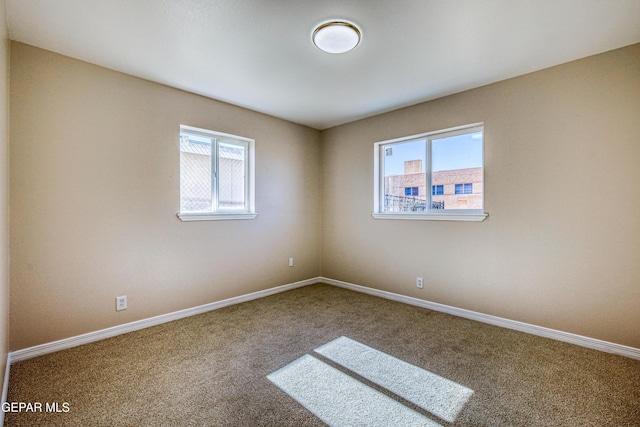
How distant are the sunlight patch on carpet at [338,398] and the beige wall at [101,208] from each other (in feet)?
5.53

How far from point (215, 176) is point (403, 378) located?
111 inches

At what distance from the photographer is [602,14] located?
6.24 feet

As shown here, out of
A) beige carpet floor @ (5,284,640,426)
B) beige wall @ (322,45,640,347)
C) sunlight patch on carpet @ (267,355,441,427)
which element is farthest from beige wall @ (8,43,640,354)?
sunlight patch on carpet @ (267,355,441,427)

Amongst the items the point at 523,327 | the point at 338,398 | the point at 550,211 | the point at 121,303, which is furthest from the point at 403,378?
the point at 121,303

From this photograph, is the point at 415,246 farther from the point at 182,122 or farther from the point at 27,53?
the point at 27,53

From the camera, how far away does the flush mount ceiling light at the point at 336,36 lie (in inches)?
79.0

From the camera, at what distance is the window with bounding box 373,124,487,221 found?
3127mm

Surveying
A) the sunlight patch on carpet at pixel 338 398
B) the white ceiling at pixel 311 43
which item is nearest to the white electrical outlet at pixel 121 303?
the sunlight patch on carpet at pixel 338 398

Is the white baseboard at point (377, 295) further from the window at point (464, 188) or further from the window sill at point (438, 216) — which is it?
the window at point (464, 188)

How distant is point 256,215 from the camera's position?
3.79m

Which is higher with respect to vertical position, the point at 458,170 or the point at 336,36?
the point at 336,36

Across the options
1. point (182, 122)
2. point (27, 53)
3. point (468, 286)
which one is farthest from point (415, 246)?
point (27, 53)

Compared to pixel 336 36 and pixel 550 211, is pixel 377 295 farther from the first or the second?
pixel 336 36

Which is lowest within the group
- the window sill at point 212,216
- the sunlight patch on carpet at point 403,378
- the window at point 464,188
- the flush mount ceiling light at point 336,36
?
the sunlight patch on carpet at point 403,378
